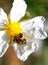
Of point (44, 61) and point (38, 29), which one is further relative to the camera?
point (44, 61)

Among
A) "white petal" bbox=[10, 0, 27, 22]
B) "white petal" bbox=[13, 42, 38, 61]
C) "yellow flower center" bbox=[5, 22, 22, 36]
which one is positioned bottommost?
"white petal" bbox=[13, 42, 38, 61]

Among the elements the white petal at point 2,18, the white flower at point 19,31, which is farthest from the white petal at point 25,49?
the white petal at point 2,18

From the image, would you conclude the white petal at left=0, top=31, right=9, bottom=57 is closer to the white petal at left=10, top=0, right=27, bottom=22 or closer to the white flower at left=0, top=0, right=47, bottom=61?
the white flower at left=0, top=0, right=47, bottom=61

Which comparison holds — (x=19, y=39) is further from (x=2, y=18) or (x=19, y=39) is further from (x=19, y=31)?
(x=2, y=18)

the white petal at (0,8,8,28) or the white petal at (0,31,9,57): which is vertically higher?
the white petal at (0,8,8,28)

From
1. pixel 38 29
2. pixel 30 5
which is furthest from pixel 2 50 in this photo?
pixel 30 5

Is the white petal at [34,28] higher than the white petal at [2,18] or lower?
lower

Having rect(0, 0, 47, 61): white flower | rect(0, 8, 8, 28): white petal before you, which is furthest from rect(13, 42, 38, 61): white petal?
rect(0, 8, 8, 28): white petal

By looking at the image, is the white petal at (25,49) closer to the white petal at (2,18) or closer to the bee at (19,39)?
the bee at (19,39)

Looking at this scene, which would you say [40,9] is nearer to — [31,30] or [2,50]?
[31,30]
